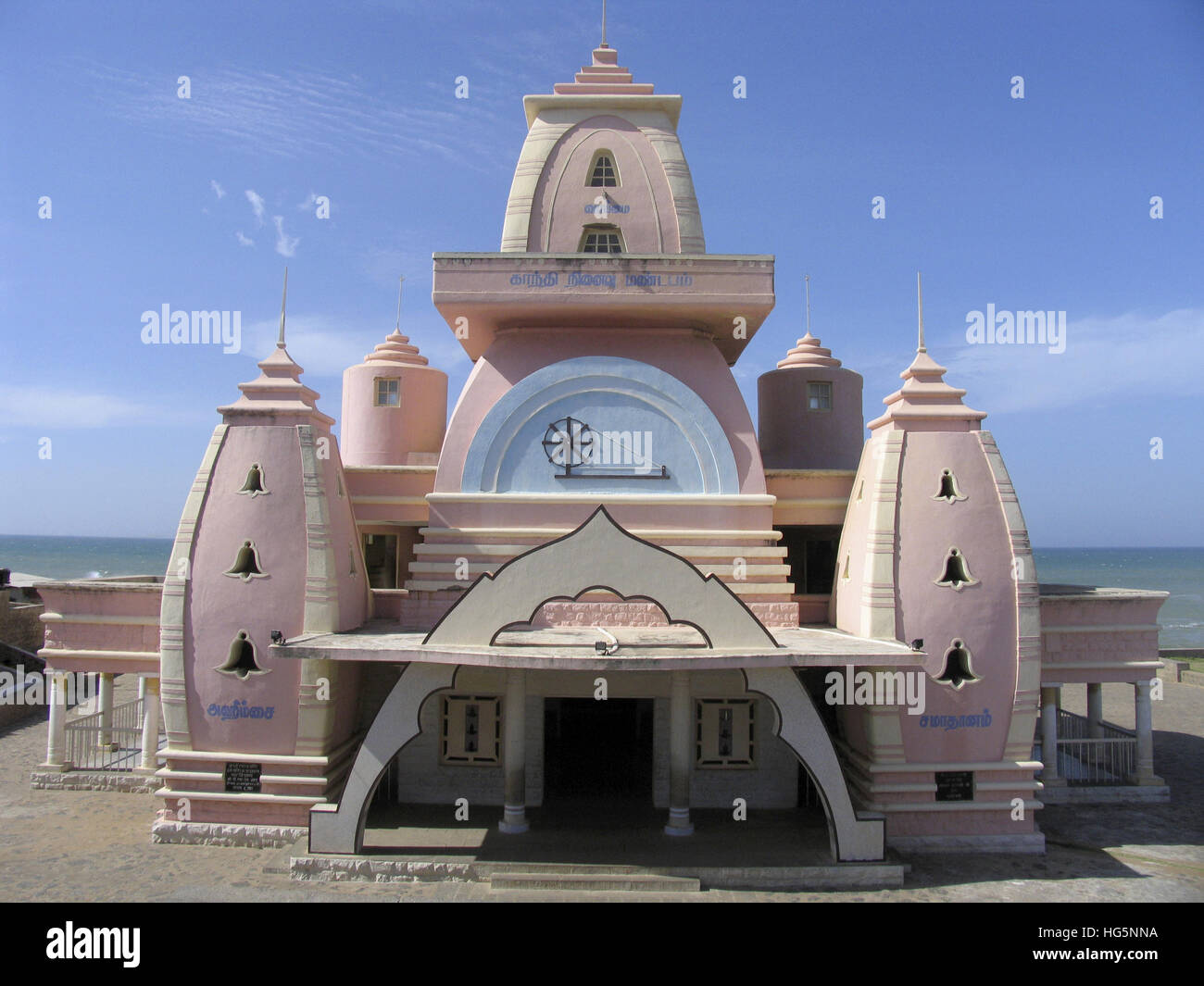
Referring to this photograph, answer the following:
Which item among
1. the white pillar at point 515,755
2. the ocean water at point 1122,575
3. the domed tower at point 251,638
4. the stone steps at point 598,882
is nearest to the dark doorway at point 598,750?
the white pillar at point 515,755

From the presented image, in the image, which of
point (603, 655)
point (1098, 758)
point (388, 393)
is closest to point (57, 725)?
point (388, 393)

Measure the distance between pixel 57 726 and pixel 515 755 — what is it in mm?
11084

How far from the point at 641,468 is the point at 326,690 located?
7086 millimetres

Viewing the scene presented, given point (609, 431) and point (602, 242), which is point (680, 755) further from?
point (602, 242)

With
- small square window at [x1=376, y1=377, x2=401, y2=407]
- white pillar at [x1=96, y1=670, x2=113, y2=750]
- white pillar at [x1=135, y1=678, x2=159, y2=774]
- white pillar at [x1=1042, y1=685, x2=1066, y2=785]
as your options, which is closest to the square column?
white pillar at [x1=96, y1=670, x2=113, y2=750]

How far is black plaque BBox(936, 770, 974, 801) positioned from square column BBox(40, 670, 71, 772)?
58.2 ft

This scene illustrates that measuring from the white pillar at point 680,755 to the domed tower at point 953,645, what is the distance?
314 cm

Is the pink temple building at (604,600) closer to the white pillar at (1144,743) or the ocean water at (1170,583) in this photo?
the white pillar at (1144,743)

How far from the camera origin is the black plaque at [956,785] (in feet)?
44.9

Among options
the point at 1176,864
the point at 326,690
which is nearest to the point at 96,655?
the point at 326,690

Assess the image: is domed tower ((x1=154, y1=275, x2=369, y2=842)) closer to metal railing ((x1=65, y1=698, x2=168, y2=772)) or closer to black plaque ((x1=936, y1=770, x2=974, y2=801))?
metal railing ((x1=65, y1=698, x2=168, y2=772))

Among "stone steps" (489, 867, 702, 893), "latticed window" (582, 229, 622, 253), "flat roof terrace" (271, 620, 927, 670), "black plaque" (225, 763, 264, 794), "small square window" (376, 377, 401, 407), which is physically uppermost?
"latticed window" (582, 229, 622, 253)

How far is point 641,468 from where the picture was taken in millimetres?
15711

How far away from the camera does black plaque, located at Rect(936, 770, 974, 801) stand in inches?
539
